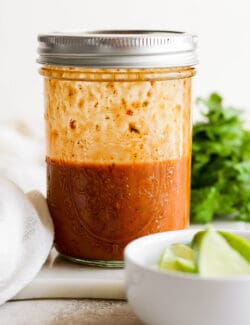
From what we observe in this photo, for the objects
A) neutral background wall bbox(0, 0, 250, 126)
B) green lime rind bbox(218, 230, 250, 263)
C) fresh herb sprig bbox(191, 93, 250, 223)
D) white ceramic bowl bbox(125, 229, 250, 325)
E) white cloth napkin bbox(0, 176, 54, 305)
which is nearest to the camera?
white ceramic bowl bbox(125, 229, 250, 325)

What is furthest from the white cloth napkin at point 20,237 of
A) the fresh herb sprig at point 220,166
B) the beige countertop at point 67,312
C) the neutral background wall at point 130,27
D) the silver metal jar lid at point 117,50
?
the neutral background wall at point 130,27

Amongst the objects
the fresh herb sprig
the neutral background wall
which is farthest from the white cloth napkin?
the neutral background wall

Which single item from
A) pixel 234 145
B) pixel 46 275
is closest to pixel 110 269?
pixel 46 275

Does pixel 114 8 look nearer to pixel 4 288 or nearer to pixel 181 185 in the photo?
pixel 181 185

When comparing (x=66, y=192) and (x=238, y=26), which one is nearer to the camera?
(x=66, y=192)

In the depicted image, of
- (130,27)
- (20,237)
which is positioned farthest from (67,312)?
(130,27)

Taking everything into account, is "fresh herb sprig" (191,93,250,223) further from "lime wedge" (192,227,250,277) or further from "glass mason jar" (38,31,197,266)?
"lime wedge" (192,227,250,277)

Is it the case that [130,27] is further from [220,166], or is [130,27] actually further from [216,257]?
[216,257]

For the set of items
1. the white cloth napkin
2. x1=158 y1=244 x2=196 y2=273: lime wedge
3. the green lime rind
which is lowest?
the white cloth napkin
